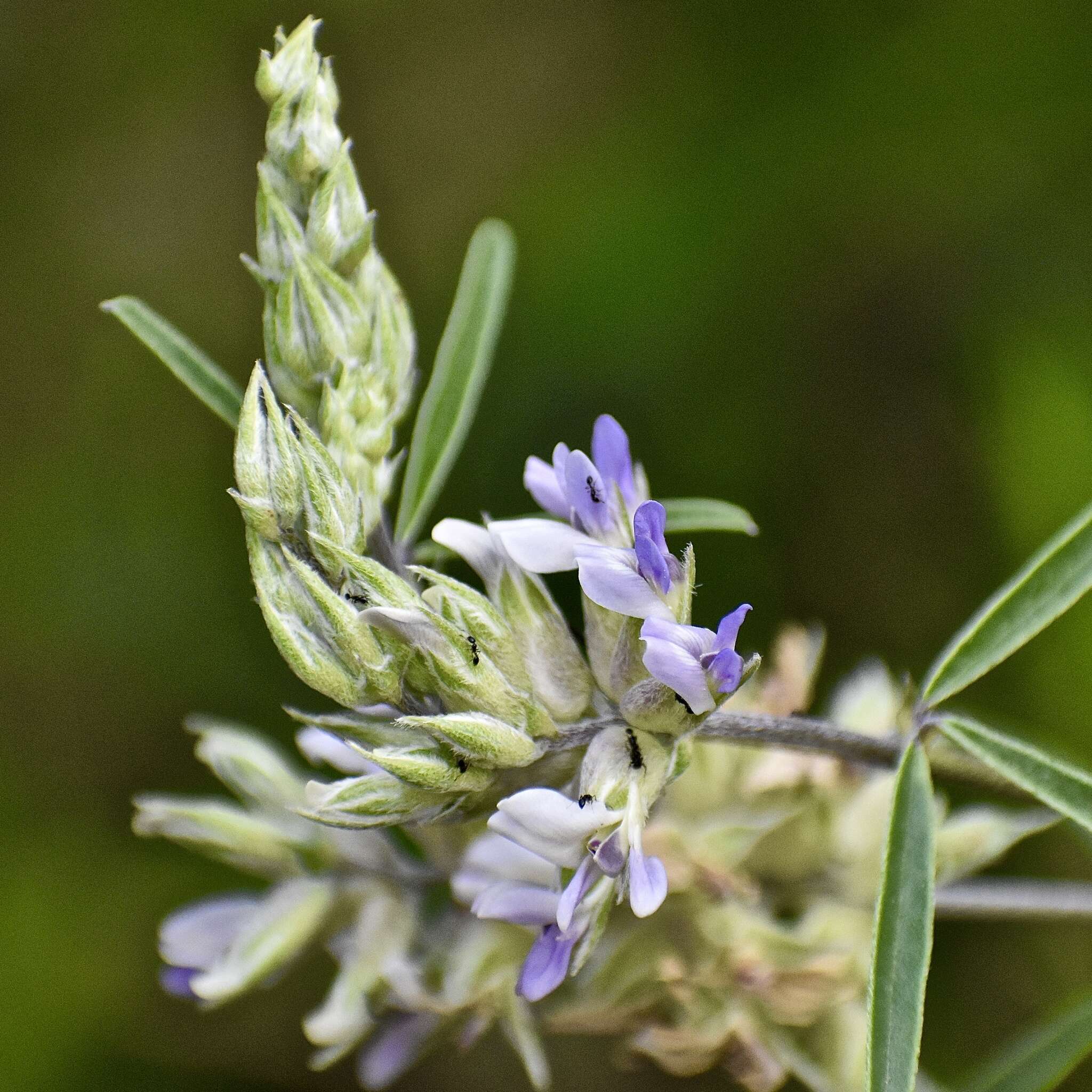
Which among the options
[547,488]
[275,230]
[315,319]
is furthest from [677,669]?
[275,230]

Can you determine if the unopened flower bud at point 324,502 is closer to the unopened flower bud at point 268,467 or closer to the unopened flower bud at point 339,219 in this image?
the unopened flower bud at point 268,467

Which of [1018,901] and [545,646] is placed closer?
[545,646]

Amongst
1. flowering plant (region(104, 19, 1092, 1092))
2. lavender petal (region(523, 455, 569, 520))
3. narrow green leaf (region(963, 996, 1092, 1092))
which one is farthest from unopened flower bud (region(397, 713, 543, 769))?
narrow green leaf (region(963, 996, 1092, 1092))

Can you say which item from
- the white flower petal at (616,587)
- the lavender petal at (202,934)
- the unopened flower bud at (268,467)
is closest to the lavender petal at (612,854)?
the white flower petal at (616,587)

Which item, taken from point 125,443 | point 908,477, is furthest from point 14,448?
point 908,477

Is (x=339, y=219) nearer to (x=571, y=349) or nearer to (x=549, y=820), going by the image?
(x=549, y=820)

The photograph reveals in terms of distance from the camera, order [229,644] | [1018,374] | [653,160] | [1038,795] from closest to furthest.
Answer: [1038,795] → [1018,374] → [229,644] → [653,160]

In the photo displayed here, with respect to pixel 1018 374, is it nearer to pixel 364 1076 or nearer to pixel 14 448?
pixel 364 1076
